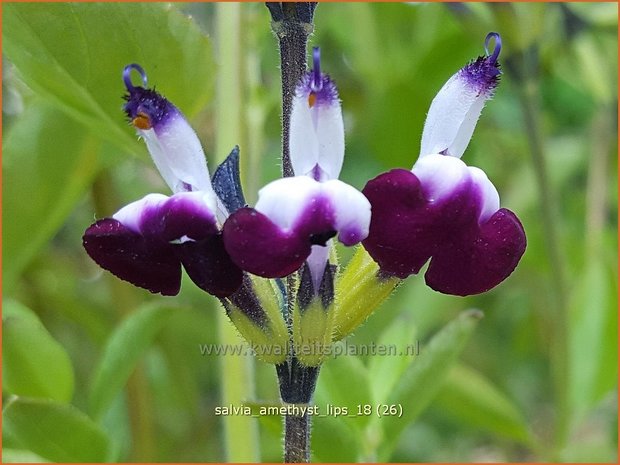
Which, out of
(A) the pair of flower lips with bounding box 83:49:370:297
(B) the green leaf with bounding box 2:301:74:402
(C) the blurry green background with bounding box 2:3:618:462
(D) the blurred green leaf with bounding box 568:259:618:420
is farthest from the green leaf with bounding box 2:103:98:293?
(D) the blurred green leaf with bounding box 568:259:618:420

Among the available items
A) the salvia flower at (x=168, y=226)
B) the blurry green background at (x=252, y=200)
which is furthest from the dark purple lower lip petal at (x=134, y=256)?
the blurry green background at (x=252, y=200)

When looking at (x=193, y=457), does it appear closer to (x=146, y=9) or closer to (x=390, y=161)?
(x=390, y=161)

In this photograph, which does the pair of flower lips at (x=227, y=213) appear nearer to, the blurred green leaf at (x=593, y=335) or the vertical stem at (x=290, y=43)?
the vertical stem at (x=290, y=43)

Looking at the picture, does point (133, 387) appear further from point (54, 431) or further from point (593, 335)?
point (593, 335)

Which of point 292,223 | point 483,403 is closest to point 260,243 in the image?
point 292,223

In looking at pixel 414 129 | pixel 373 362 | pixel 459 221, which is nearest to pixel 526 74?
pixel 414 129

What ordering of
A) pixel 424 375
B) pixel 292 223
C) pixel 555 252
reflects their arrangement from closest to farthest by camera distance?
1. pixel 292 223
2. pixel 424 375
3. pixel 555 252

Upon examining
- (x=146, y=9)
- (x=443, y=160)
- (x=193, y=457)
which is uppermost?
(x=146, y=9)
